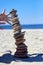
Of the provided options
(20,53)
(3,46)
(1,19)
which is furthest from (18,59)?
(3,46)

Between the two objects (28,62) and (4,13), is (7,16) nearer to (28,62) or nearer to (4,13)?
(4,13)

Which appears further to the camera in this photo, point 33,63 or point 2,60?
point 2,60

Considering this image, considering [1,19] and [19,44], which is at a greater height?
[1,19]

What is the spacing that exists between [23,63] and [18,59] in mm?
481

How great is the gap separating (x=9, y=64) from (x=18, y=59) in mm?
519

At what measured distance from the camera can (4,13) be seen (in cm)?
564

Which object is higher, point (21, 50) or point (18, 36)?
point (18, 36)

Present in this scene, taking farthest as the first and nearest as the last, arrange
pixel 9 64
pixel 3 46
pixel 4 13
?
pixel 3 46 < pixel 4 13 < pixel 9 64

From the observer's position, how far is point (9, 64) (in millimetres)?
5148

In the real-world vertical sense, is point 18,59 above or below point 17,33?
below

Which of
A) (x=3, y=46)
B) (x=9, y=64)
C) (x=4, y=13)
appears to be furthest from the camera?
(x=3, y=46)

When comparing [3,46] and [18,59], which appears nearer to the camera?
[18,59]

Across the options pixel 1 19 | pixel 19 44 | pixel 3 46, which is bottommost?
pixel 3 46

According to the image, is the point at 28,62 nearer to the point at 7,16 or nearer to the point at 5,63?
the point at 5,63
